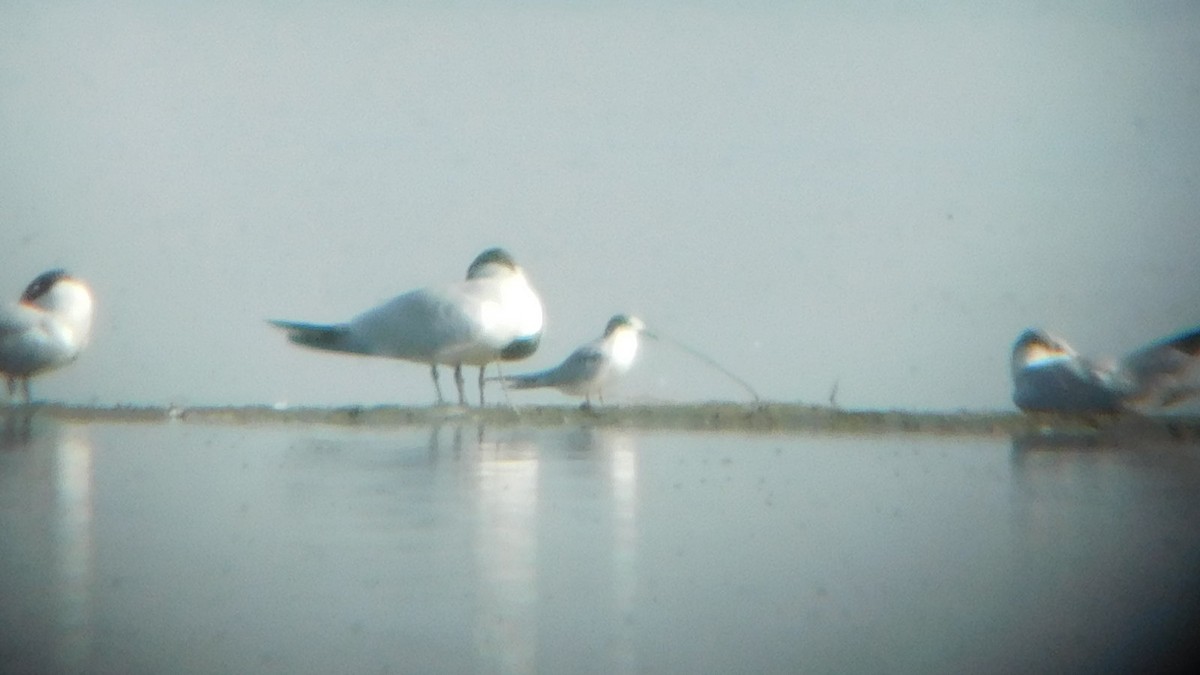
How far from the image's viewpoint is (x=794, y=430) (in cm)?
1134

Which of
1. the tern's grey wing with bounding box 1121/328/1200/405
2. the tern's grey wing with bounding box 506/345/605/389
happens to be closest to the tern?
the tern's grey wing with bounding box 506/345/605/389

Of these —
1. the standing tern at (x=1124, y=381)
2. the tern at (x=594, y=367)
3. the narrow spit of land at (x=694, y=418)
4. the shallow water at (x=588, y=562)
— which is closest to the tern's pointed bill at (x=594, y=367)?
the tern at (x=594, y=367)

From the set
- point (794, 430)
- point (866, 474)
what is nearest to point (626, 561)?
point (866, 474)

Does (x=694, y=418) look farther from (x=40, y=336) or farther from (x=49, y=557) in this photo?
(x=49, y=557)

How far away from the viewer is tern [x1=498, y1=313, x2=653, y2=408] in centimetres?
1546

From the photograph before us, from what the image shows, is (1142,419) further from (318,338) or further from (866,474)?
(318,338)

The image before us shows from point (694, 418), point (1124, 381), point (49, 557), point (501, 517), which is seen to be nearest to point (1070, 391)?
point (1124, 381)

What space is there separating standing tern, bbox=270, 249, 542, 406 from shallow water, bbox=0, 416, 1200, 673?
363cm

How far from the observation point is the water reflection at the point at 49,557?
4.91 meters

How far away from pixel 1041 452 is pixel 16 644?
6264 mm

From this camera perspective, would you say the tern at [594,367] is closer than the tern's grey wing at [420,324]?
No

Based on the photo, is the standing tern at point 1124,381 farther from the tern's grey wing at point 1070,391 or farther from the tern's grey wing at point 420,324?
the tern's grey wing at point 420,324

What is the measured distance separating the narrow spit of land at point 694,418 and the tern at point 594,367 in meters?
2.33

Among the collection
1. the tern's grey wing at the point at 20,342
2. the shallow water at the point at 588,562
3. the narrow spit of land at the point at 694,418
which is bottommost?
the shallow water at the point at 588,562
